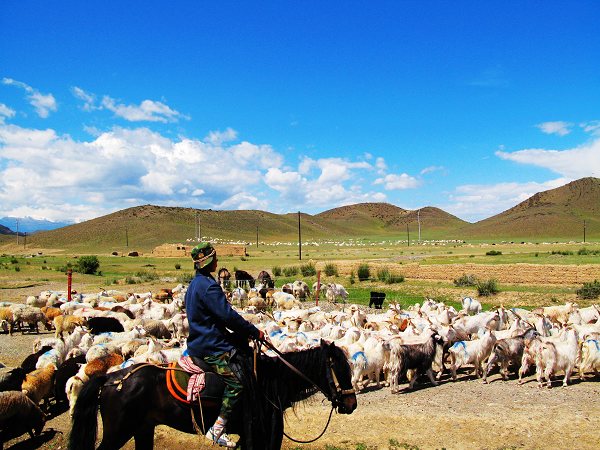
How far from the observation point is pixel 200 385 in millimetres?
4895

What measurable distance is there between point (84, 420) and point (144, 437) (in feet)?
2.20

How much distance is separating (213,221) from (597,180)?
13122 centimetres

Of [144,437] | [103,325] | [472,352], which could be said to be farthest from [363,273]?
[144,437]

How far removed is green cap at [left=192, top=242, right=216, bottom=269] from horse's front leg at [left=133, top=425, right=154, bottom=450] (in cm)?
185

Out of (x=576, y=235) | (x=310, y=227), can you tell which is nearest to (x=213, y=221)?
A: (x=310, y=227)

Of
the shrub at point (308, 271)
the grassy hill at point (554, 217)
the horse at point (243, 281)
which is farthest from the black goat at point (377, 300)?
the grassy hill at point (554, 217)

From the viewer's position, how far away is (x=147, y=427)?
507 cm

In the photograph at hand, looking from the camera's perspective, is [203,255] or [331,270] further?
[331,270]

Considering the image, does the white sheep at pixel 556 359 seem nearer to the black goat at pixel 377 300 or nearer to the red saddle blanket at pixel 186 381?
the red saddle blanket at pixel 186 381

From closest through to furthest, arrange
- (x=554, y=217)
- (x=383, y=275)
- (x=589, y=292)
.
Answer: (x=589, y=292) < (x=383, y=275) < (x=554, y=217)

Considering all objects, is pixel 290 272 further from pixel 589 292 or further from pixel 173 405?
pixel 173 405

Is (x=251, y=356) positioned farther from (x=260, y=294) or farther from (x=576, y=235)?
(x=576, y=235)

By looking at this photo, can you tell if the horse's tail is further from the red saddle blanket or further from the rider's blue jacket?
the rider's blue jacket


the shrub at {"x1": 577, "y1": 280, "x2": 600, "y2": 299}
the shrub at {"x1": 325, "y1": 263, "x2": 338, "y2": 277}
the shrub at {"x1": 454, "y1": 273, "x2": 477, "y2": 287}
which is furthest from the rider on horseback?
the shrub at {"x1": 325, "y1": 263, "x2": 338, "y2": 277}
